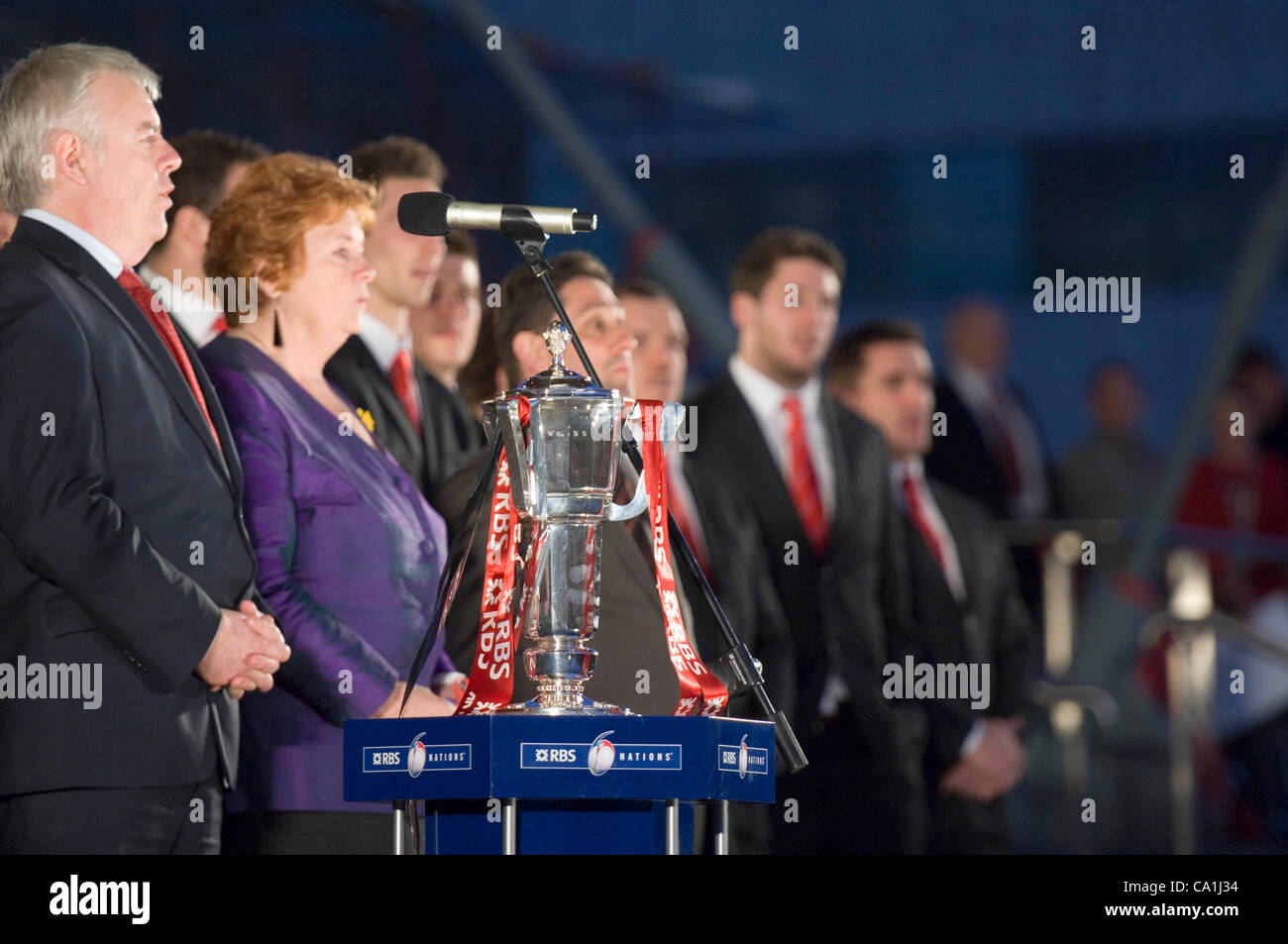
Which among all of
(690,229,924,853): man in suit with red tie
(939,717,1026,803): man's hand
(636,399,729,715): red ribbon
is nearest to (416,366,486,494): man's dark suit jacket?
(690,229,924,853): man in suit with red tie

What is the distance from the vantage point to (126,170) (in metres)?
2.79

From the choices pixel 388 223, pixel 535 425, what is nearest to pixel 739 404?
pixel 388 223

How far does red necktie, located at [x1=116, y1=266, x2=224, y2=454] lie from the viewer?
9.09 ft

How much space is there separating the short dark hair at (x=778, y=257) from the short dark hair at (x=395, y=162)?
3.40 feet

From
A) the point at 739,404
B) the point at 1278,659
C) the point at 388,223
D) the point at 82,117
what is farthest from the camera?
the point at 1278,659

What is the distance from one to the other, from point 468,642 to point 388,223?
864mm

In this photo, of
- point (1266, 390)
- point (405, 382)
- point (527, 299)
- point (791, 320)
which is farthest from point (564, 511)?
point (1266, 390)

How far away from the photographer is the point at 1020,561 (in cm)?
543

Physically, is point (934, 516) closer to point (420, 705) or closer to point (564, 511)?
point (420, 705)

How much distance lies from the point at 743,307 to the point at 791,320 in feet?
0.47

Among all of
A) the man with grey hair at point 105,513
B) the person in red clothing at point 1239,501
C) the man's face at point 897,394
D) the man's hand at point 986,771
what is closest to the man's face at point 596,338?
the man with grey hair at point 105,513

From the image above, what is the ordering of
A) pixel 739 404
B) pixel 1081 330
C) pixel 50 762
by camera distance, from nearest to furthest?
pixel 50 762 → pixel 739 404 → pixel 1081 330
